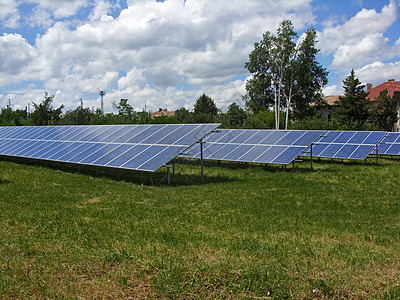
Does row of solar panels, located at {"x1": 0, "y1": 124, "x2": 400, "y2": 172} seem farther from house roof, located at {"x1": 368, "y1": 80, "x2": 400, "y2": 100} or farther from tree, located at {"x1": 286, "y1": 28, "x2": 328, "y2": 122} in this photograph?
house roof, located at {"x1": 368, "y1": 80, "x2": 400, "y2": 100}

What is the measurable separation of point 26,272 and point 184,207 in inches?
249

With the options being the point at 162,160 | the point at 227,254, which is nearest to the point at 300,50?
the point at 162,160

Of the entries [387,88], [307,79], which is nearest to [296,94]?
[307,79]

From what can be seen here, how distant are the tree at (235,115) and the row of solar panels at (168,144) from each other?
34.5m

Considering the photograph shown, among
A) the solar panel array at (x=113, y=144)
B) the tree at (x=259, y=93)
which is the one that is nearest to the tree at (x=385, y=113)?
the tree at (x=259, y=93)

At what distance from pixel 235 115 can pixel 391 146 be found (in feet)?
121

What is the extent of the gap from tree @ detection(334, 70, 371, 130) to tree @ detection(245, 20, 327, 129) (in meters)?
3.64

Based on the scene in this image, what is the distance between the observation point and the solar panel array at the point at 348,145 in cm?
2608

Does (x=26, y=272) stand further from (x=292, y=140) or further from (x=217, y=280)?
(x=292, y=140)

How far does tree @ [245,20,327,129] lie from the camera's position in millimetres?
51375

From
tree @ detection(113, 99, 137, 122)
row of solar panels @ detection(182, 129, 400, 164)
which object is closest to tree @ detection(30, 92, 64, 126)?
tree @ detection(113, 99, 137, 122)

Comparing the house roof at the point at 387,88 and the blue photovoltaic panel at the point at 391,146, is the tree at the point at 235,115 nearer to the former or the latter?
the house roof at the point at 387,88

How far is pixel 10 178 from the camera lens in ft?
59.0

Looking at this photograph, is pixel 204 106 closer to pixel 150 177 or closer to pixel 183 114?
pixel 183 114
